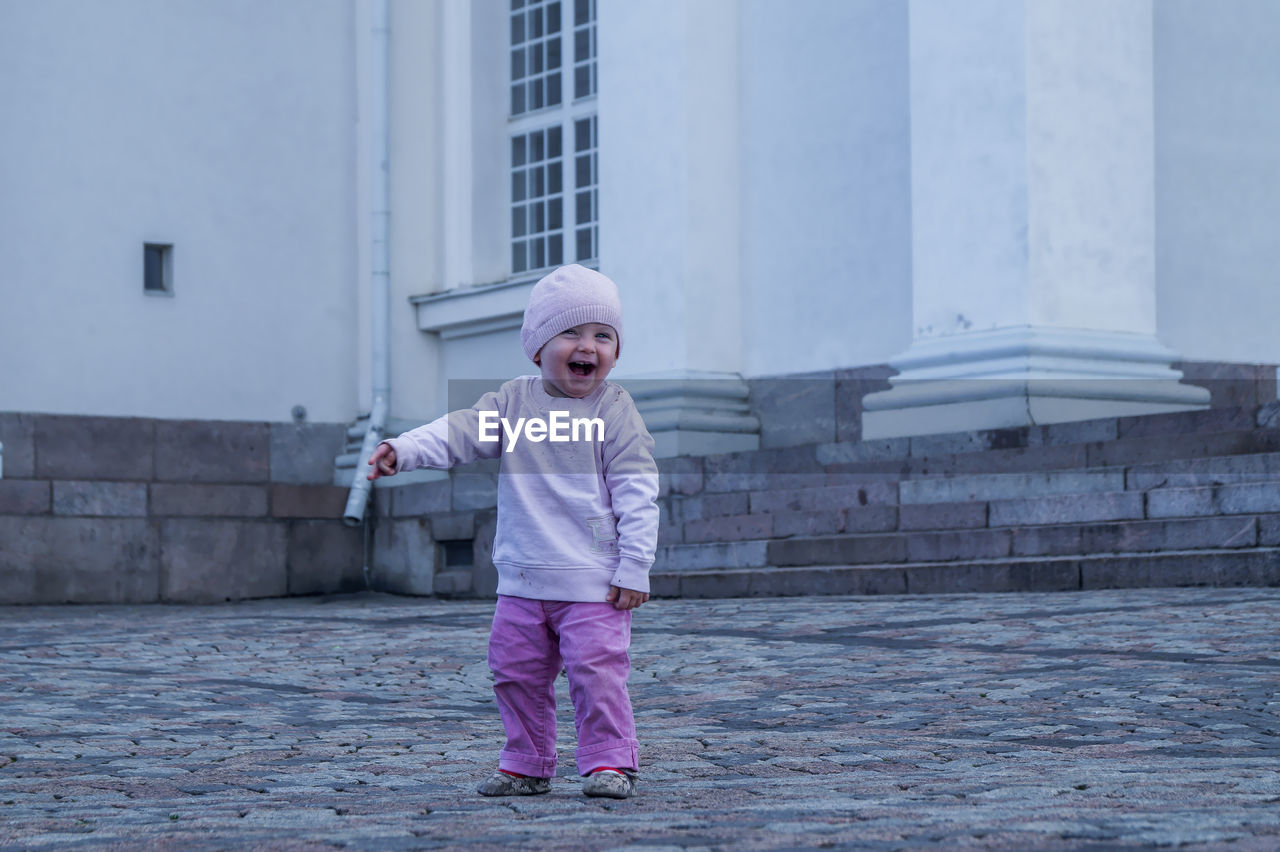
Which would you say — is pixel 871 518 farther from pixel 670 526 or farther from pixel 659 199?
pixel 659 199

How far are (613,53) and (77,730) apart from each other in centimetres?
971

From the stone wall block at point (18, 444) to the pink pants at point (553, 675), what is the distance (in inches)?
435

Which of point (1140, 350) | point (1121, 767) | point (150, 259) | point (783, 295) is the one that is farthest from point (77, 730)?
point (150, 259)

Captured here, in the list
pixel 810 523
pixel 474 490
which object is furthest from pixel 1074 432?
pixel 474 490

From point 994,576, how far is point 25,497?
8167mm

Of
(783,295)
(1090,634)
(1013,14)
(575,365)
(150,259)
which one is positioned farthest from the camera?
(150,259)

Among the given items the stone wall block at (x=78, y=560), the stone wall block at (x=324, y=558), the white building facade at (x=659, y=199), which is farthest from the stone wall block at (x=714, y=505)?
the stone wall block at (x=78, y=560)

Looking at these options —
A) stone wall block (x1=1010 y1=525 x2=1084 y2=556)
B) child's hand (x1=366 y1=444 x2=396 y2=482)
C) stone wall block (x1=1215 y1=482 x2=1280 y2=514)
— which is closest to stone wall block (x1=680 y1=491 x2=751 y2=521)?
stone wall block (x1=1010 y1=525 x2=1084 y2=556)

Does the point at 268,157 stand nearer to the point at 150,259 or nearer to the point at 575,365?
the point at 150,259

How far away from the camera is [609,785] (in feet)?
12.8

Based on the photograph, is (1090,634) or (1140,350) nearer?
(1090,634)

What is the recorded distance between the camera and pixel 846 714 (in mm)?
5660

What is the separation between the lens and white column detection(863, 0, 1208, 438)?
11203 millimetres

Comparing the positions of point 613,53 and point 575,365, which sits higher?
point 613,53
